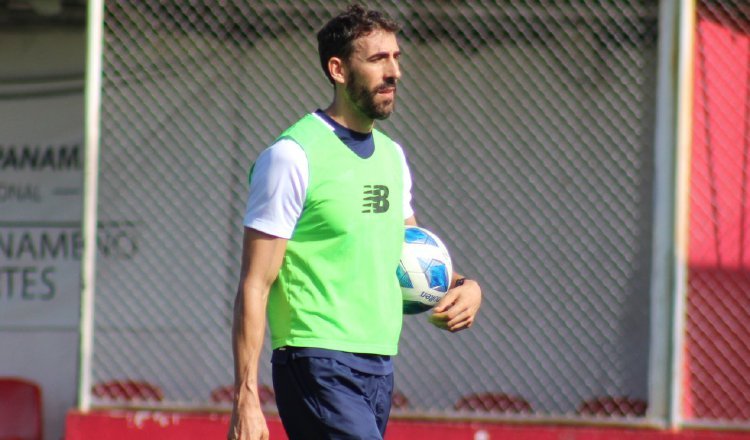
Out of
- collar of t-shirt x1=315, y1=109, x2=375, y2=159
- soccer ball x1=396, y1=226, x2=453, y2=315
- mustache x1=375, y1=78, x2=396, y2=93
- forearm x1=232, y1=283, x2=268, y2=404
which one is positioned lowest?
forearm x1=232, y1=283, x2=268, y2=404

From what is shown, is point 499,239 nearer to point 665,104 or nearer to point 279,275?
point 665,104

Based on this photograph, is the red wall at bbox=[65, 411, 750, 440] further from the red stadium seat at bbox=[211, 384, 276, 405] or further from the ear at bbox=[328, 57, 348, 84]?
the ear at bbox=[328, 57, 348, 84]

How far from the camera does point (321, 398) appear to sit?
3570mm

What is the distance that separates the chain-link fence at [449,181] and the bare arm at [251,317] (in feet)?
13.4

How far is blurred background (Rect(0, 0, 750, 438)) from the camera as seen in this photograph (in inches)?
289

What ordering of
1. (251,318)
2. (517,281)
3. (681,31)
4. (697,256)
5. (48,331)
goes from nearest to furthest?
(251,318)
(681,31)
(697,256)
(517,281)
(48,331)

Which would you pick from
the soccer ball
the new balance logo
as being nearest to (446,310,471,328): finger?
the soccer ball

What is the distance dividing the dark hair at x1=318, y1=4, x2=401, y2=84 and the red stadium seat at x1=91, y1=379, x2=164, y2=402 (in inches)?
165

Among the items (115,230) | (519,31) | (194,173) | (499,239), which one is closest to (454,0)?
(519,31)

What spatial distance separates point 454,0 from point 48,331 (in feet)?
11.6

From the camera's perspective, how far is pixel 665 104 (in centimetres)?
630

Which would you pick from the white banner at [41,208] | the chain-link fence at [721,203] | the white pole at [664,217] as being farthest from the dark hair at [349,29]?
the white banner at [41,208]

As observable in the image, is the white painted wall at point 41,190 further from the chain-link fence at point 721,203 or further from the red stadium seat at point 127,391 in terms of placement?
the chain-link fence at point 721,203

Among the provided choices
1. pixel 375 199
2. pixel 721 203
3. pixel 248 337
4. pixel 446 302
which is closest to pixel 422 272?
pixel 446 302
